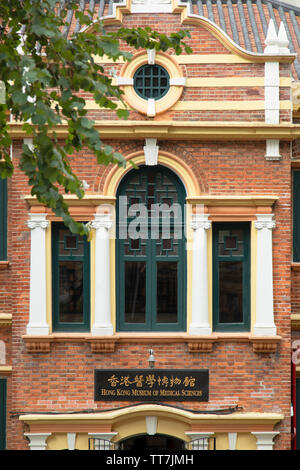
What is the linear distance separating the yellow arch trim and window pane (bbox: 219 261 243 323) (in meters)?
1.54

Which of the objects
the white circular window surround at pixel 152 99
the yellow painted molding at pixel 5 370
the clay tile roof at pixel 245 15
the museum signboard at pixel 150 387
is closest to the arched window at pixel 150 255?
the museum signboard at pixel 150 387

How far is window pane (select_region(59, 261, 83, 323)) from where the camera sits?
44.9 feet

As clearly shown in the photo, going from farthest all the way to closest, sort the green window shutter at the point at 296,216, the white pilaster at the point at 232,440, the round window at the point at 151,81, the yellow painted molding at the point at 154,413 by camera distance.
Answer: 1. the green window shutter at the point at 296,216
2. the round window at the point at 151,81
3. the white pilaster at the point at 232,440
4. the yellow painted molding at the point at 154,413

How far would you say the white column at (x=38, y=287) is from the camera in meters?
13.3

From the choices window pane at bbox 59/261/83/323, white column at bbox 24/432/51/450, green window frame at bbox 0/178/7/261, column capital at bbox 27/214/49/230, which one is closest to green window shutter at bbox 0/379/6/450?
white column at bbox 24/432/51/450

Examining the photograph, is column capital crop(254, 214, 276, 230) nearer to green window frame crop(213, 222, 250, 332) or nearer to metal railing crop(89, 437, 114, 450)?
green window frame crop(213, 222, 250, 332)

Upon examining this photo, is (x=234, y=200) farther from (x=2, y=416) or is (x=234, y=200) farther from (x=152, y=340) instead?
(x=2, y=416)

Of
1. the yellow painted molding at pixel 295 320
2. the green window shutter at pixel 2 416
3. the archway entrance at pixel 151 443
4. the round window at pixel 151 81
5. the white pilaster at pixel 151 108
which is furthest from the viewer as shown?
the green window shutter at pixel 2 416

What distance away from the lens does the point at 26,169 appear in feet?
29.2

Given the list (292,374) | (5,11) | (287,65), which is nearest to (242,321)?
(292,374)

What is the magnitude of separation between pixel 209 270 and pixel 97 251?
2105 mm

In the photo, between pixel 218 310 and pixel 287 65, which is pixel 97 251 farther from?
pixel 287 65

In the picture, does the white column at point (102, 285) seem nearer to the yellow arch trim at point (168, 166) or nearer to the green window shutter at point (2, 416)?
the yellow arch trim at point (168, 166)

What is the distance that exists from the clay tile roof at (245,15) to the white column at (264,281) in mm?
3733
